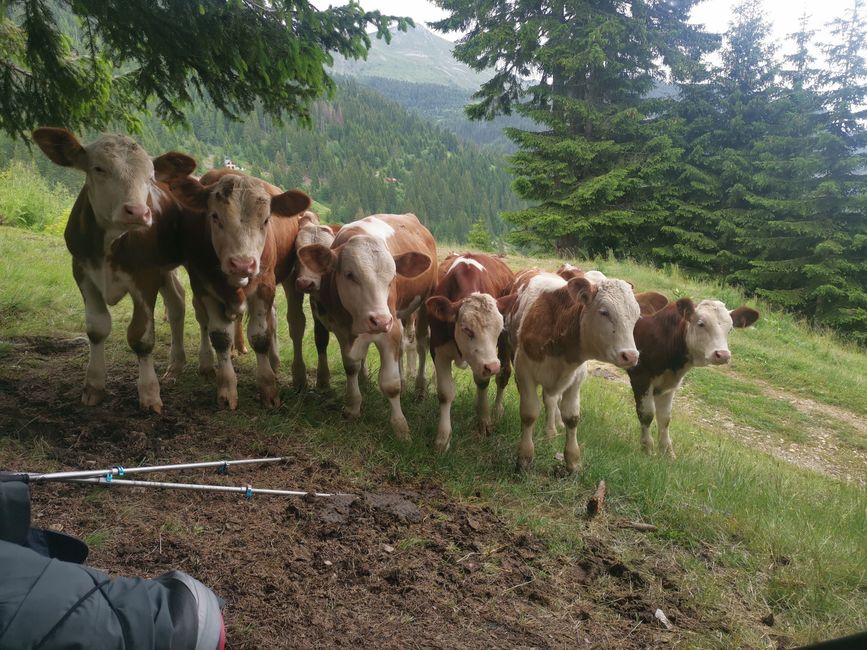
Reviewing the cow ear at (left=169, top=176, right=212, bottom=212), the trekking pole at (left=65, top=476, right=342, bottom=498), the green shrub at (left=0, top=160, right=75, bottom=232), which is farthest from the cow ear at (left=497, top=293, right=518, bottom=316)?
the green shrub at (left=0, top=160, right=75, bottom=232)

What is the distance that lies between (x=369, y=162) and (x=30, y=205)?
42.0m

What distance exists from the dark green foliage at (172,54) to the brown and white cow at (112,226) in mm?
862

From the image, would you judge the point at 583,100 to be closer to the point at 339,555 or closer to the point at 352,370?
the point at 352,370

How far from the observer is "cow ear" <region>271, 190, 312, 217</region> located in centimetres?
480

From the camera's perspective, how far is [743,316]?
20.0 feet

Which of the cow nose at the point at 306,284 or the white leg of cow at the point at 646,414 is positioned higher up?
the cow nose at the point at 306,284

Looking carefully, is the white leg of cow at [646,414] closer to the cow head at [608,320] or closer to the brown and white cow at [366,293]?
the cow head at [608,320]

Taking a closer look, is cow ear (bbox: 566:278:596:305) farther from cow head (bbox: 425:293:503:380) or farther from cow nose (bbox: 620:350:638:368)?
cow head (bbox: 425:293:503:380)

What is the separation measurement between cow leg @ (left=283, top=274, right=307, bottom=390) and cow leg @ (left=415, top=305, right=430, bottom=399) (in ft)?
4.42

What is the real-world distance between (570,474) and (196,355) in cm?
438

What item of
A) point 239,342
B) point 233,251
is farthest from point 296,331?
point 233,251

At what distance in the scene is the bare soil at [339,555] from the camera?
2.73 metres

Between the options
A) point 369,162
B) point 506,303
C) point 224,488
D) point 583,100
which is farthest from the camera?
point 369,162

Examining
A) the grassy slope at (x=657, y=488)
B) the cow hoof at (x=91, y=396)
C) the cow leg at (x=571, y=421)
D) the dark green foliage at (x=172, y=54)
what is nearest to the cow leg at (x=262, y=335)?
the grassy slope at (x=657, y=488)
